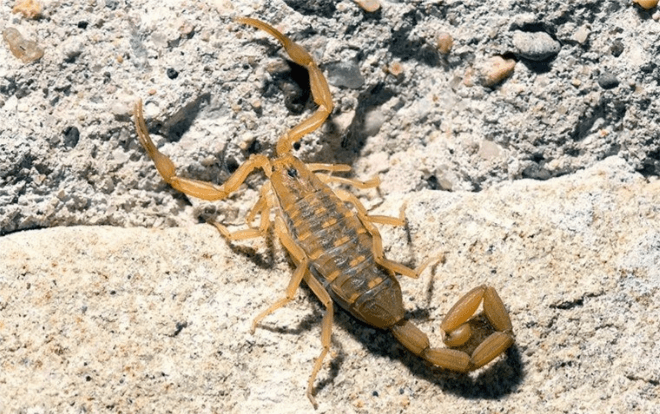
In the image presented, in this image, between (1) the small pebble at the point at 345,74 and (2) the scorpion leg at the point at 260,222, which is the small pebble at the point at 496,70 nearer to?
(1) the small pebble at the point at 345,74

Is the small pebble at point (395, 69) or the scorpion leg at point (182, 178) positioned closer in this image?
the scorpion leg at point (182, 178)

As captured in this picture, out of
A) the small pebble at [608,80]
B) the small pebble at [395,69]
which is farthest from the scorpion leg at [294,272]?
the small pebble at [608,80]

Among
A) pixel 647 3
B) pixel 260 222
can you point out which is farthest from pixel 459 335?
pixel 647 3

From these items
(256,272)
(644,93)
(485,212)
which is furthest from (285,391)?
(644,93)

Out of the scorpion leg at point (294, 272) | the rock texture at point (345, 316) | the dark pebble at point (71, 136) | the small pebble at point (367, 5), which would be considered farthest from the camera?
the small pebble at point (367, 5)

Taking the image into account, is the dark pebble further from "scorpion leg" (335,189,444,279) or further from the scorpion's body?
"scorpion leg" (335,189,444,279)
